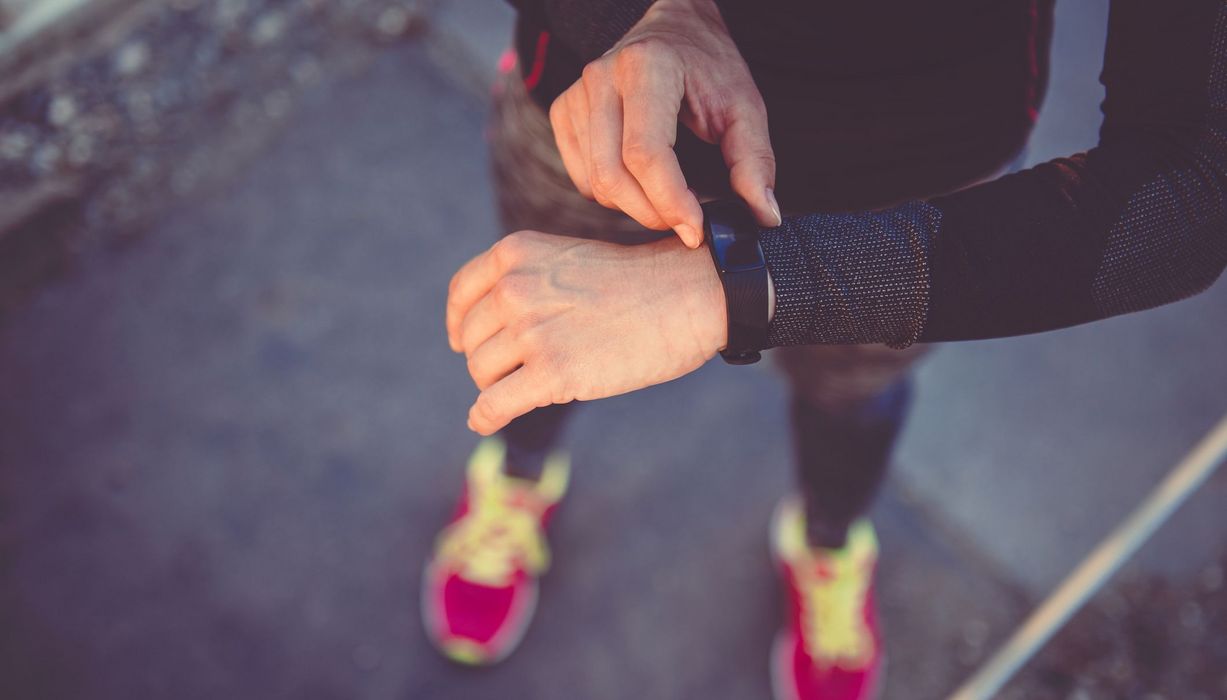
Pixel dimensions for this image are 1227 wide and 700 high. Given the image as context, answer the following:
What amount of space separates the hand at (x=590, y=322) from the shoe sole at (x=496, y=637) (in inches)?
39.1

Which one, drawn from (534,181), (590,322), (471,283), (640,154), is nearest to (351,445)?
(534,181)

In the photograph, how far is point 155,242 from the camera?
2.10m

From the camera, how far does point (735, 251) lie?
2.71ft

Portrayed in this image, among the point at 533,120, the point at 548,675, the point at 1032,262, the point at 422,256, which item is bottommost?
the point at 548,675

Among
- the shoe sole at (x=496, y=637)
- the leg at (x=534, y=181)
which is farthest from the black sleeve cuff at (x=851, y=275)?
the shoe sole at (x=496, y=637)

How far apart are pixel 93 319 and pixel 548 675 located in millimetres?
1401

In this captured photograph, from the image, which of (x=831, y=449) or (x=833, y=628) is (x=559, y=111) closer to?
(x=831, y=449)

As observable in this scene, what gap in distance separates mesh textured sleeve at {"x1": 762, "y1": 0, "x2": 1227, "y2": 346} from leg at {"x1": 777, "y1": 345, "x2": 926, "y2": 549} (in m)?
0.33

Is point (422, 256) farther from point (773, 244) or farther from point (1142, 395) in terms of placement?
point (1142, 395)

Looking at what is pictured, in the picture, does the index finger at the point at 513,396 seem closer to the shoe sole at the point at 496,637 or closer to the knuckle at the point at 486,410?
the knuckle at the point at 486,410

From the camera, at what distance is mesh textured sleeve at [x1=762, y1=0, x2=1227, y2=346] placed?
2.62 ft

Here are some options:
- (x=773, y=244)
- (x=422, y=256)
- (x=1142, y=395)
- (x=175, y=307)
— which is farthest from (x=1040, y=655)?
(x=175, y=307)

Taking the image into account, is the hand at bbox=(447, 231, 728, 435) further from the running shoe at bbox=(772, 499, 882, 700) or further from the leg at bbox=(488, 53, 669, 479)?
the running shoe at bbox=(772, 499, 882, 700)

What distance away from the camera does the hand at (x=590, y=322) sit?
845 mm
